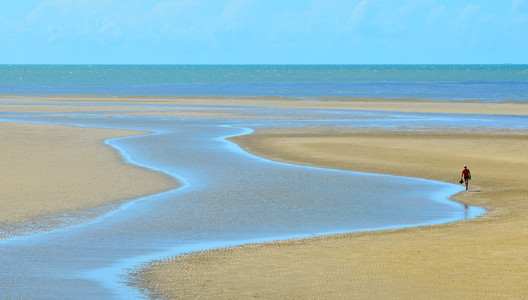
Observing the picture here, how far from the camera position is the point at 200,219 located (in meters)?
16.9

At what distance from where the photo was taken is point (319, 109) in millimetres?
61906

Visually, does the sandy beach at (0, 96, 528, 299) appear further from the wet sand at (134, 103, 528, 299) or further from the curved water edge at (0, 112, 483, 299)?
the curved water edge at (0, 112, 483, 299)

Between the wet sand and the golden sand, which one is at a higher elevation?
the golden sand

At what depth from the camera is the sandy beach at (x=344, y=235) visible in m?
10.8

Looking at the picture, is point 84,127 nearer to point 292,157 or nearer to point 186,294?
point 292,157

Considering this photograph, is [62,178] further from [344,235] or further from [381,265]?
[381,265]

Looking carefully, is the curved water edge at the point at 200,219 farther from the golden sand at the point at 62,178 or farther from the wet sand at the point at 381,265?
the golden sand at the point at 62,178

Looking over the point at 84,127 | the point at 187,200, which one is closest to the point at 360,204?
the point at 187,200

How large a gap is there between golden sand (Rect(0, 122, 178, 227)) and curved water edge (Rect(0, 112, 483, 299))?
2.83ft

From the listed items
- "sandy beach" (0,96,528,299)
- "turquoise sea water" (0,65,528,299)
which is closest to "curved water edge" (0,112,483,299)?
"turquoise sea water" (0,65,528,299)

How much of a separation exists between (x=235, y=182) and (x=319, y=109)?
40.0 meters

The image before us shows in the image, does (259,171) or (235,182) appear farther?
(259,171)

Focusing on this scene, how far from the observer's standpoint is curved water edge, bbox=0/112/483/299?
12.9 metres

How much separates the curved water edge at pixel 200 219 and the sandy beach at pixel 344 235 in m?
0.66
